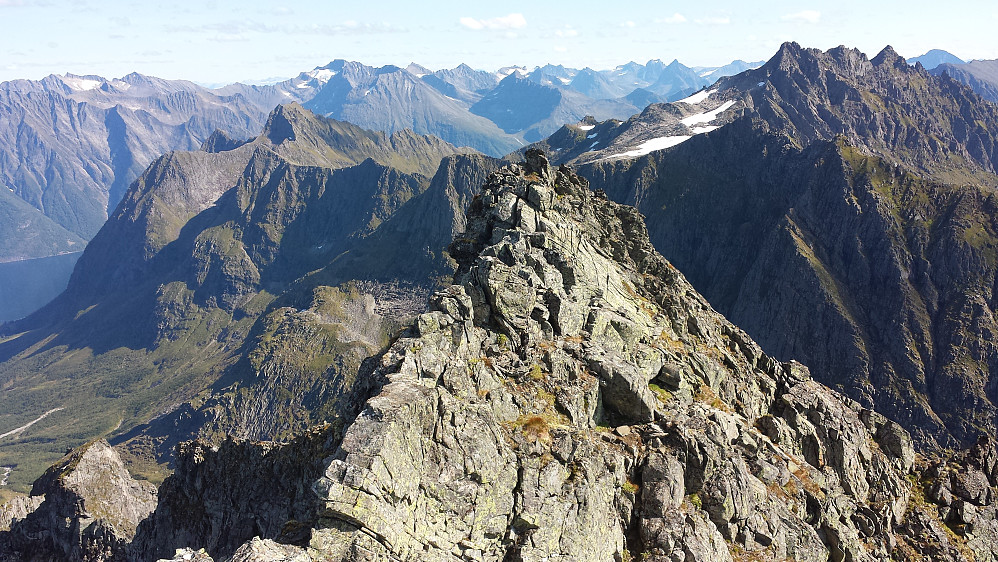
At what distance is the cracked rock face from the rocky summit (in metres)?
0.13

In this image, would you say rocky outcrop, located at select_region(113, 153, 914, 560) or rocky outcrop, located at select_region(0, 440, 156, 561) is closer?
rocky outcrop, located at select_region(113, 153, 914, 560)

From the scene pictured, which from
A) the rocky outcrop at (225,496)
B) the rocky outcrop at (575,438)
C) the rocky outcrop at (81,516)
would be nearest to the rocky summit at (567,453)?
the rocky outcrop at (575,438)

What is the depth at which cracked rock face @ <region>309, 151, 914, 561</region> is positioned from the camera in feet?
77.7

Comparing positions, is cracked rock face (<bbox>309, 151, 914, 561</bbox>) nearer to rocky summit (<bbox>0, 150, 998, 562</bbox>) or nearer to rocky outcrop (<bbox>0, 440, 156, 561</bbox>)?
rocky summit (<bbox>0, 150, 998, 562</bbox>)

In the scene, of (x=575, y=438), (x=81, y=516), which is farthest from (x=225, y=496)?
(x=575, y=438)

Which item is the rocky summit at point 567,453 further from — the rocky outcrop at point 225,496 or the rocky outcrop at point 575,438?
the rocky outcrop at point 225,496

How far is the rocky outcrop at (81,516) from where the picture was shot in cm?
7238

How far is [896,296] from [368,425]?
9004 inches

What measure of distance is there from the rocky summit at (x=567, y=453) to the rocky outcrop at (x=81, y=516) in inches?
492

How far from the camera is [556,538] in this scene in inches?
1020

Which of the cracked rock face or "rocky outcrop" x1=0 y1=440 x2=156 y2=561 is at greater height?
the cracked rock face

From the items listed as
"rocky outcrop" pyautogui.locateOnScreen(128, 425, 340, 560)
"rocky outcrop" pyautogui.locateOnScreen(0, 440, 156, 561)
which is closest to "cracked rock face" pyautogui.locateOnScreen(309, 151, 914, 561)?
"rocky outcrop" pyautogui.locateOnScreen(128, 425, 340, 560)

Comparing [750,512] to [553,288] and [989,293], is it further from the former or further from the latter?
[989,293]

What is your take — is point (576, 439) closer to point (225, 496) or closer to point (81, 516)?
point (225, 496)
